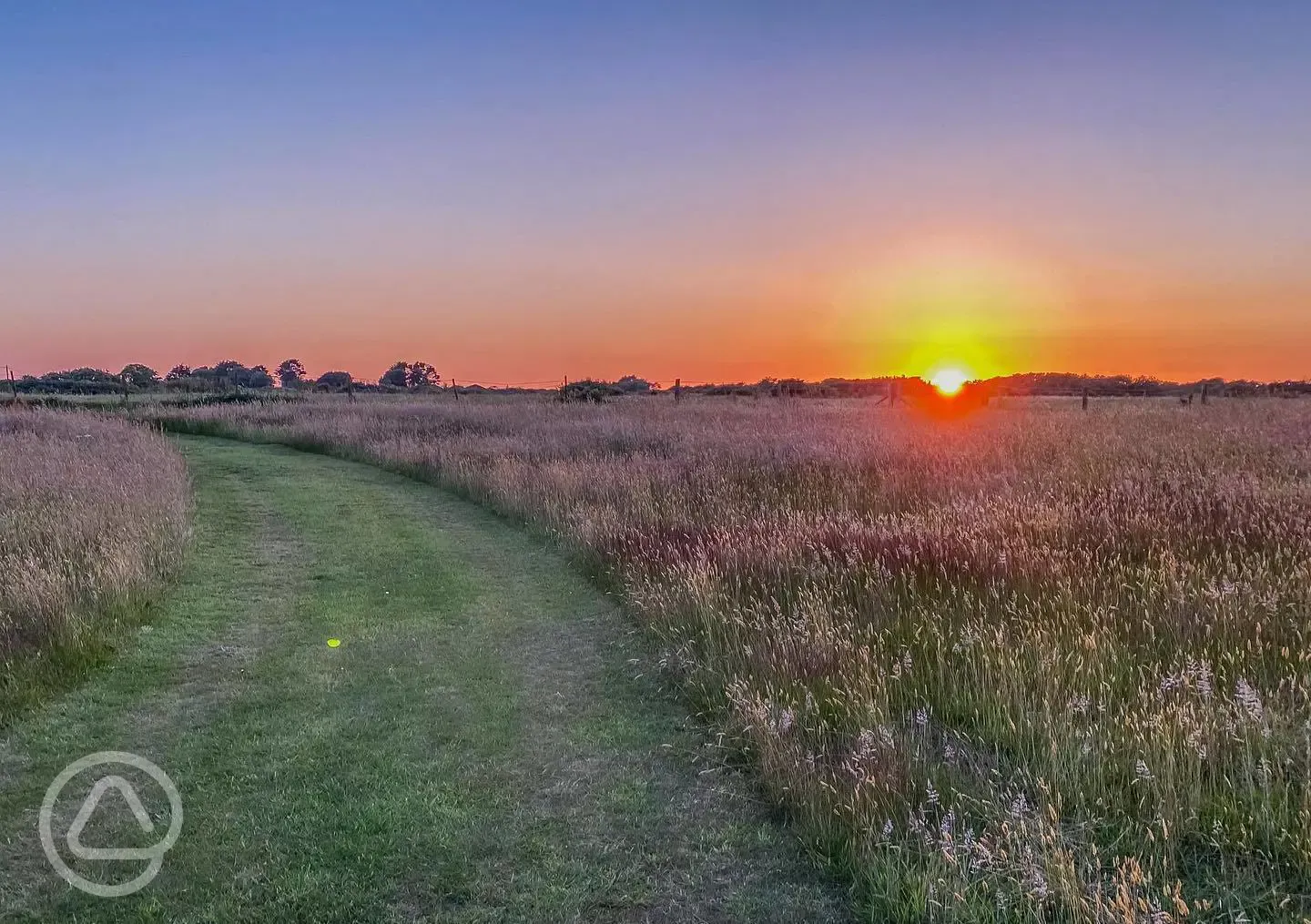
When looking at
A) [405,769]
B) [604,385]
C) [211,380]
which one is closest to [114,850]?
[405,769]

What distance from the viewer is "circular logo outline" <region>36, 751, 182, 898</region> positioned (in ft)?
10.9

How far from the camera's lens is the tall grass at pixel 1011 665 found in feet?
10.2

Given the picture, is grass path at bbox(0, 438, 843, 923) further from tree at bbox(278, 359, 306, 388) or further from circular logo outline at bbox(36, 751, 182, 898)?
tree at bbox(278, 359, 306, 388)

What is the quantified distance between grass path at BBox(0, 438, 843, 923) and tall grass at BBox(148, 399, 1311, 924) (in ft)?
1.74

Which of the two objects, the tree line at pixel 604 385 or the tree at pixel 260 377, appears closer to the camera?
the tree line at pixel 604 385

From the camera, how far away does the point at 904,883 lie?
3092 millimetres

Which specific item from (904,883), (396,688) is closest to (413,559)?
(396,688)

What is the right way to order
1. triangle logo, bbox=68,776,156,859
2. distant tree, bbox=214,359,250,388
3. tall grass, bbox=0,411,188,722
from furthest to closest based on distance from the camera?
distant tree, bbox=214,359,250,388, tall grass, bbox=0,411,188,722, triangle logo, bbox=68,776,156,859

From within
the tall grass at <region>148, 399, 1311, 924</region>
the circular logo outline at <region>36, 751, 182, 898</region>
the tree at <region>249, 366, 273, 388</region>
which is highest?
the tree at <region>249, 366, 273, 388</region>

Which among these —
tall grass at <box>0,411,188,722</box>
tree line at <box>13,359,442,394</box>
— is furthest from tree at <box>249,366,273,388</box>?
tall grass at <box>0,411,188,722</box>

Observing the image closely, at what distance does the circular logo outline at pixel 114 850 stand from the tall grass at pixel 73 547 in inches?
43.7

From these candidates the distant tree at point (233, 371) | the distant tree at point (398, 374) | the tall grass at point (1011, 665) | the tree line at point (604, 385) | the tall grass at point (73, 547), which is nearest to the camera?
the tall grass at point (1011, 665)

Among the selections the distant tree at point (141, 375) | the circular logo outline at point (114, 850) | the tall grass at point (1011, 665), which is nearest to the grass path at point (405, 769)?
the circular logo outline at point (114, 850)

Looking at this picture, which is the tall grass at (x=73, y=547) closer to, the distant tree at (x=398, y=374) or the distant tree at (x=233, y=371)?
the distant tree at (x=233, y=371)
